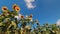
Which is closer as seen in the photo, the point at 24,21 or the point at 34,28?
the point at 24,21

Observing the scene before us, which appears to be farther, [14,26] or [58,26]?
[58,26]

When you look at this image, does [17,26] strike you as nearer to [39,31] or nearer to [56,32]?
[39,31]

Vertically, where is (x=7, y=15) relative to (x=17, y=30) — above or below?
above

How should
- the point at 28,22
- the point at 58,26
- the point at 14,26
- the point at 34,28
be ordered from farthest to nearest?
the point at 58,26, the point at 34,28, the point at 28,22, the point at 14,26

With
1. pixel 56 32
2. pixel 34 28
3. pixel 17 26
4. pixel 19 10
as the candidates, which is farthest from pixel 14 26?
→ pixel 56 32

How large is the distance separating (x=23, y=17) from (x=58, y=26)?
4.03m

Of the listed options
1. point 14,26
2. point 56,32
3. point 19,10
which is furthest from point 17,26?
point 56,32

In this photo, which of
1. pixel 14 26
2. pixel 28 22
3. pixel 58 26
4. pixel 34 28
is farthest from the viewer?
pixel 58 26

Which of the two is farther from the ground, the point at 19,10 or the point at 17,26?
the point at 19,10

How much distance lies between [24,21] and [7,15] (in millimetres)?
1253

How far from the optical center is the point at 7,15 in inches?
474

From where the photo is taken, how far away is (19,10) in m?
12.0

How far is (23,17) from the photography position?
12.2 meters

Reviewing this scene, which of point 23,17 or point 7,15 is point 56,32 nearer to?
point 23,17
